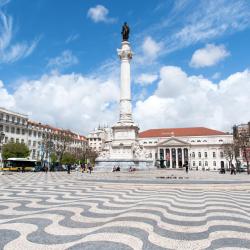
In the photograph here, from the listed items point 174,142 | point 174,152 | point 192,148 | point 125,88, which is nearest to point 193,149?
point 192,148

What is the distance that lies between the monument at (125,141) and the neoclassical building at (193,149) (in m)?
68.8

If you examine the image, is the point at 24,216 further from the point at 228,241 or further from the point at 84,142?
the point at 84,142

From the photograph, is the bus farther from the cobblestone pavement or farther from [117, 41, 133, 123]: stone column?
the cobblestone pavement

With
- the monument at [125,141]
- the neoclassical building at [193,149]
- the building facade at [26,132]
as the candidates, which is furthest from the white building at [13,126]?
the neoclassical building at [193,149]

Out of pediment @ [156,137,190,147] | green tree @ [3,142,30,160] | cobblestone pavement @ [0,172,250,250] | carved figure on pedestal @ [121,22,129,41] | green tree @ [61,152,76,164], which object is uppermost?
carved figure on pedestal @ [121,22,129,41]

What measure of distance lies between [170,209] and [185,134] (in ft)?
373

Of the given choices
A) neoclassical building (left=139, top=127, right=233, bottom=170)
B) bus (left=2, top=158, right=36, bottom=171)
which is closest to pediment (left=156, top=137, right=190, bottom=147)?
neoclassical building (left=139, top=127, right=233, bottom=170)

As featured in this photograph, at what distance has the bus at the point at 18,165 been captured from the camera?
53.1 m

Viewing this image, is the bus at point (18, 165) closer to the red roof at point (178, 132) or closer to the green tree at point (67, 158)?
the green tree at point (67, 158)

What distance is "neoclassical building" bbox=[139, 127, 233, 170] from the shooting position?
114 m

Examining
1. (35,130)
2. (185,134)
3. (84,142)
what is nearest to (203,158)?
(185,134)

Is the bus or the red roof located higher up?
the red roof

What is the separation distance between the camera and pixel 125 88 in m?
46.3

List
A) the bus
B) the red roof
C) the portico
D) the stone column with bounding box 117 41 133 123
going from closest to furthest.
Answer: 1. the stone column with bounding box 117 41 133 123
2. the bus
3. the portico
4. the red roof
